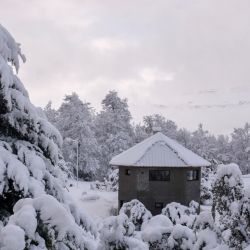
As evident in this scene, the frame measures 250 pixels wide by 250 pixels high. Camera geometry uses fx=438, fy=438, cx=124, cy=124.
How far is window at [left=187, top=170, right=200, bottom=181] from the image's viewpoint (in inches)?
1289

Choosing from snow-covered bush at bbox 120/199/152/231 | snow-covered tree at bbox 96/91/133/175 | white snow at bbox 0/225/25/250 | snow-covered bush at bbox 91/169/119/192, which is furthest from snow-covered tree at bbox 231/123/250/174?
white snow at bbox 0/225/25/250

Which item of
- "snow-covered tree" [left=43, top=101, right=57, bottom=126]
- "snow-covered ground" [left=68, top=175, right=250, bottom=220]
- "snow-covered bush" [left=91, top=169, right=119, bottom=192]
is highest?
"snow-covered tree" [left=43, top=101, right=57, bottom=126]

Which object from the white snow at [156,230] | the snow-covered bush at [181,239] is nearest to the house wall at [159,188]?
the white snow at [156,230]

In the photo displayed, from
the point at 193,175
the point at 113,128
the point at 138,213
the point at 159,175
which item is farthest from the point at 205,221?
the point at 113,128

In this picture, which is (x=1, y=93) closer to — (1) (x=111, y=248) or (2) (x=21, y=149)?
(2) (x=21, y=149)

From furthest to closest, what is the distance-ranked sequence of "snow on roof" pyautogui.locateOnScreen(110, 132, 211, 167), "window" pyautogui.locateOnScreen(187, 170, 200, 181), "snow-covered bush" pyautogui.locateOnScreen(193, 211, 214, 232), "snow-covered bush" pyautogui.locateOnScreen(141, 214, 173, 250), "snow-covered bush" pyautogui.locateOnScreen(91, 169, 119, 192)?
"snow-covered bush" pyautogui.locateOnScreen(91, 169, 119, 192) < "window" pyautogui.locateOnScreen(187, 170, 200, 181) < "snow on roof" pyautogui.locateOnScreen(110, 132, 211, 167) < "snow-covered bush" pyautogui.locateOnScreen(141, 214, 173, 250) < "snow-covered bush" pyautogui.locateOnScreen(193, 211, 214, 232)

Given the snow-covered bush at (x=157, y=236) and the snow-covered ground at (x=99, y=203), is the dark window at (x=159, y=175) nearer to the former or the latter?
the snow-covered ground at (x=99, y=203)

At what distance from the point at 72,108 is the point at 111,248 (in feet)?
194

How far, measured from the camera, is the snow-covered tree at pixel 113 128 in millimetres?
66312

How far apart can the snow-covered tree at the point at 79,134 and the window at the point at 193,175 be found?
32.3 meters

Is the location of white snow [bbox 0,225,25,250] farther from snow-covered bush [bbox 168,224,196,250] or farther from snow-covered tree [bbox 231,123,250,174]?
snow-covered tree [bbox 231,123,250,174]

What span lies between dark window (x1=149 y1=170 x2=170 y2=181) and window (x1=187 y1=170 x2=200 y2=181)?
175 cm

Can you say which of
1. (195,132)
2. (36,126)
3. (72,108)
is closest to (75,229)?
(36,126)

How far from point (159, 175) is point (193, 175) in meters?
3.06
